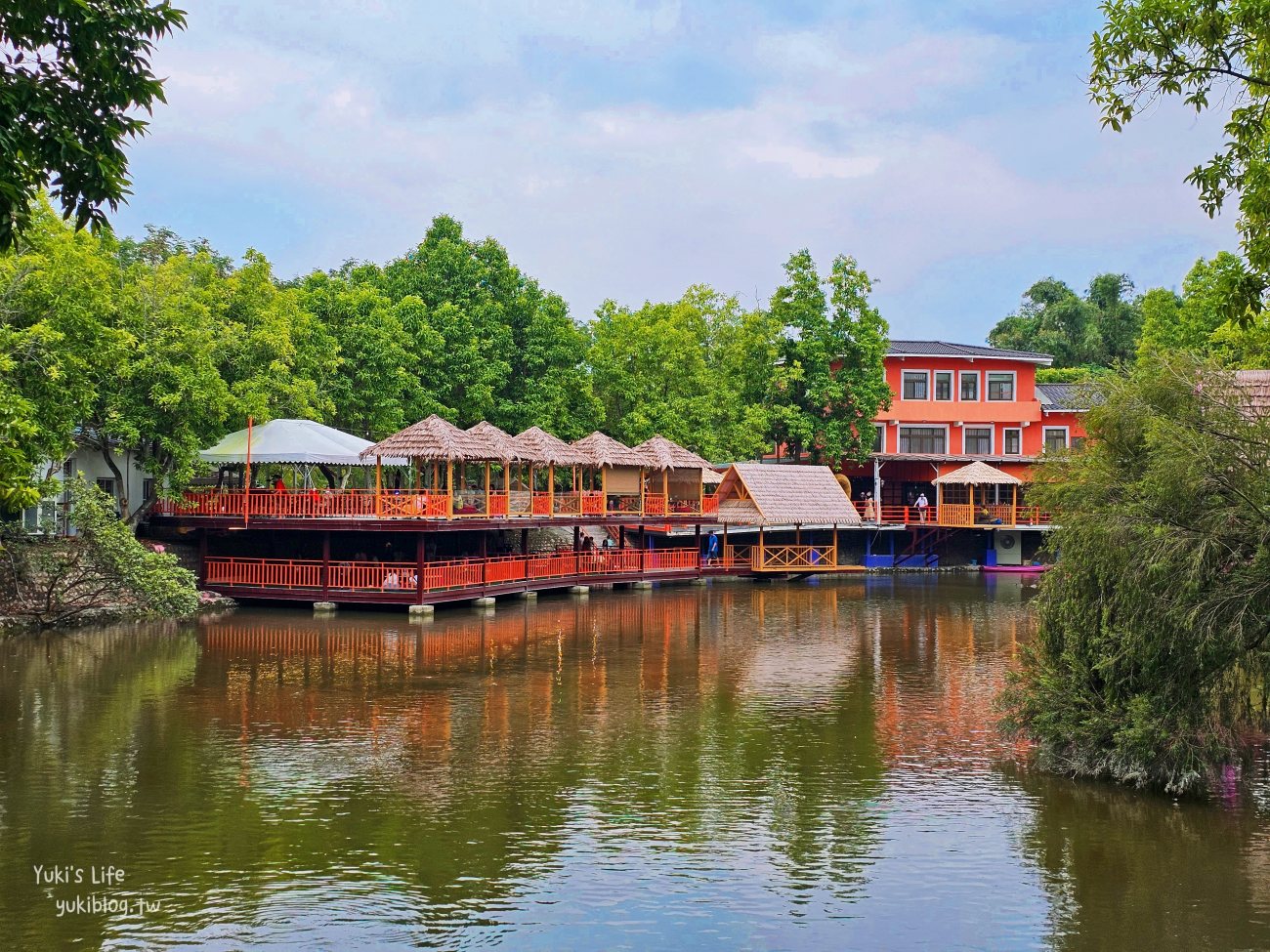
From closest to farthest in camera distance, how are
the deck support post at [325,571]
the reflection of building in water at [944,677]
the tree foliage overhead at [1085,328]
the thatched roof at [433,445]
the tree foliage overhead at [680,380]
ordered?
1. the reflection of building in water at [944,677]
2. the thatched roof at [433,445]
3. the deck support post at [325,571]
4. the tree foliage overhead at [680,380]
5. the tree foliage overhead at [1085,328]

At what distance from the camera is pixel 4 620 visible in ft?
87.5

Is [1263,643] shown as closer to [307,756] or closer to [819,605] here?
[307,756]

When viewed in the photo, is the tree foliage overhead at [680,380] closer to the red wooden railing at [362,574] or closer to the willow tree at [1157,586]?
the red wooden railing at [362,574]

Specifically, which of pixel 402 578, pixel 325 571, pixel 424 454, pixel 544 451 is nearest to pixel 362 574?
pixel 325 571

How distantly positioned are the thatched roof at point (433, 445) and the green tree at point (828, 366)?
68.5 ft

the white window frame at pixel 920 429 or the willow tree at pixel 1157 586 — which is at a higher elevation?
the white window frame at pixel 920 429

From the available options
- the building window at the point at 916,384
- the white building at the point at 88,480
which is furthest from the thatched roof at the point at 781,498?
the white building at the point at 88,480

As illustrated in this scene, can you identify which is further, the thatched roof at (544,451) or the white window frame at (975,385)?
the white window frame at (975,385)

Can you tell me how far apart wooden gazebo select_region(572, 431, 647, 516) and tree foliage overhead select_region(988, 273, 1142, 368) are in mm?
40059

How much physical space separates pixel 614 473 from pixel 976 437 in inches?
883

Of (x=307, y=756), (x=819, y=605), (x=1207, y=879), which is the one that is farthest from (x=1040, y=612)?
(x=819, y=605)

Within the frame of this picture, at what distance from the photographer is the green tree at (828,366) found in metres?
49.7

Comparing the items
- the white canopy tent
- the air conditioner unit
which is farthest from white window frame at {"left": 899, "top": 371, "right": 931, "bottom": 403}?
the white canopy tent

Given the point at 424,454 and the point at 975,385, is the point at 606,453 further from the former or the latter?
the point at 975,385
